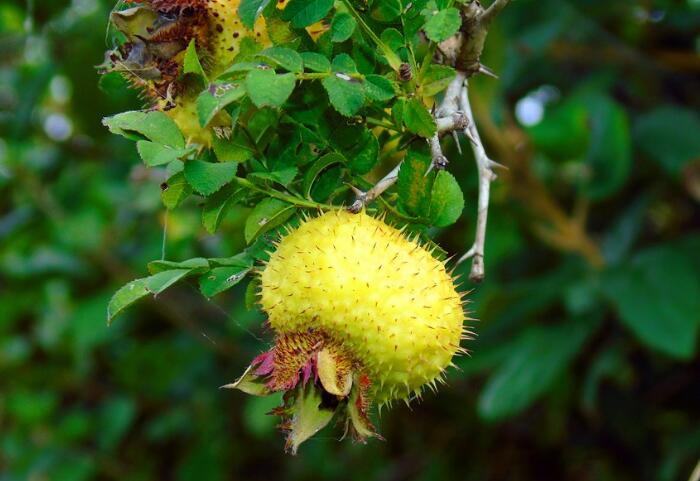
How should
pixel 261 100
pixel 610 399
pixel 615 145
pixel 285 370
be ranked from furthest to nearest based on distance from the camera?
pixel 610 399
pixel 615 145
pixel 285 370
pixel 261 100

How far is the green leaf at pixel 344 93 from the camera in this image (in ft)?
3.04

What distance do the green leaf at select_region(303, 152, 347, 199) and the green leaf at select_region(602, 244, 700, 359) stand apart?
1314 mm

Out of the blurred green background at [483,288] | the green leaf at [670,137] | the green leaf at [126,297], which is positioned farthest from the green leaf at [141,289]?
the green leaf at [670,137]

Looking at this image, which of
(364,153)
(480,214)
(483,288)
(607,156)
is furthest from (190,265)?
(607,156)

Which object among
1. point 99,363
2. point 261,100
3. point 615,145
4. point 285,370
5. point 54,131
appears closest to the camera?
point 261,100

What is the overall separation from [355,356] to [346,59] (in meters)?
0.34

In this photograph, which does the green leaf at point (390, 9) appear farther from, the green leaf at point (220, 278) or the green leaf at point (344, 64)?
the green leaf at point (220, 278)

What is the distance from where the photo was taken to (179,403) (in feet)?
10.8

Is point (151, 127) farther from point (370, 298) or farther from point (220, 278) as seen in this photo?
point (370, 298)

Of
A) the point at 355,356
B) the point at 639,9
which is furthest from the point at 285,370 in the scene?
the point at 639,9

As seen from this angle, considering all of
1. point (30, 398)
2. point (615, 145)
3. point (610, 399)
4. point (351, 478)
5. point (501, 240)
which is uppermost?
point (615, 145)

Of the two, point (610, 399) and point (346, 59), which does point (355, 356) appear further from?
point (610, 399)

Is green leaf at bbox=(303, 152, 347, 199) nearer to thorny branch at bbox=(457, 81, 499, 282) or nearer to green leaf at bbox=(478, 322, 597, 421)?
thorny branch at bbox=(457, 81, 499, 282)

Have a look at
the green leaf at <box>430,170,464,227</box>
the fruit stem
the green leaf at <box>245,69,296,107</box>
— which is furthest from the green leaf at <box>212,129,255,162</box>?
the green leaf at <box>430,170,464,227</box>
